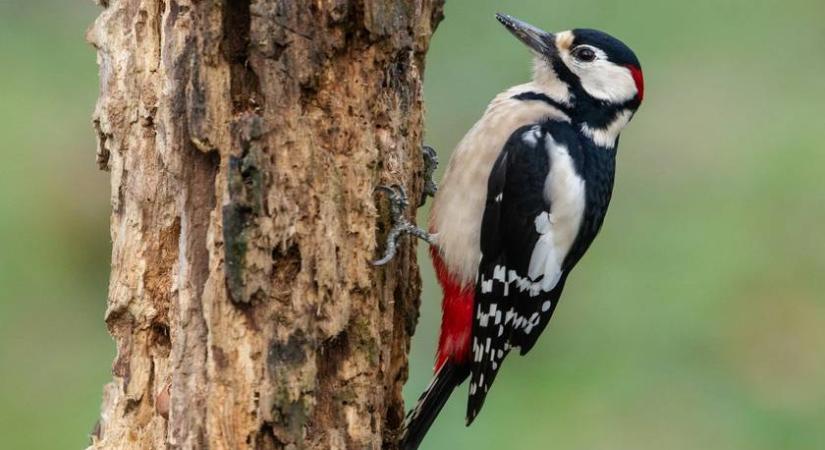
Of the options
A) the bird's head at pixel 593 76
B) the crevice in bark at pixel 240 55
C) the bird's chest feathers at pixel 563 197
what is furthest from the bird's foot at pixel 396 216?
the bird's head at pixel 593 76

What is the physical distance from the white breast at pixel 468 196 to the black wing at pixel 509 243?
5 centimetres

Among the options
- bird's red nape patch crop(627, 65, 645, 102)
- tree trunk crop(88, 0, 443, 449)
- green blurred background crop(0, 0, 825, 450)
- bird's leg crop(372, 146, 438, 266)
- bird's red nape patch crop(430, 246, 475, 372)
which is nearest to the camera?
tree trunk crop(88, 0, 443, 449)

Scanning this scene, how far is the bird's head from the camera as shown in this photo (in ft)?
16.5

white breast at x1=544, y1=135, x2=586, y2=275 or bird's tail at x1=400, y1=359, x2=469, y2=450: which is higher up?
white breast at x1=544, y1=135, x2=586, y2=275

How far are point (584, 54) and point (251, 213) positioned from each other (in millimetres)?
1917

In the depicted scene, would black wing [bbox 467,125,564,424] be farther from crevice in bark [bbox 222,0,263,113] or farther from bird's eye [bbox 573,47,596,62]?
crevice in bark [bbox 222,0,263,113]

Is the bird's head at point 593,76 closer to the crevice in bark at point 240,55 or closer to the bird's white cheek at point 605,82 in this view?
the bird's white cheek at point 605,82

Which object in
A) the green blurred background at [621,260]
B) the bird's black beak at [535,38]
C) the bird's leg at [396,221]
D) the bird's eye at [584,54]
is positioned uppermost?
the bird's black beak at [535,38]

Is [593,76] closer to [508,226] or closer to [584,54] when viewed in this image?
[584,54]

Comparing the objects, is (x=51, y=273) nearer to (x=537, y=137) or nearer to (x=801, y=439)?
(x=537, y=137)

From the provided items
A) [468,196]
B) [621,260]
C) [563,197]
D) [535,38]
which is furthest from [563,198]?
[621,260]

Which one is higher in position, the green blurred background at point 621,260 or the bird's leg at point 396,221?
the bird's leg at point 396,221

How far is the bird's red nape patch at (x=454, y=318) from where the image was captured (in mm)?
4703

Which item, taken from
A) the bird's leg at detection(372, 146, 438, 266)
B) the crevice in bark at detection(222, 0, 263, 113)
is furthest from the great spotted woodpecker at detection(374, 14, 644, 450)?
the crevice in bark at detection(222, 0, 263, 113)
